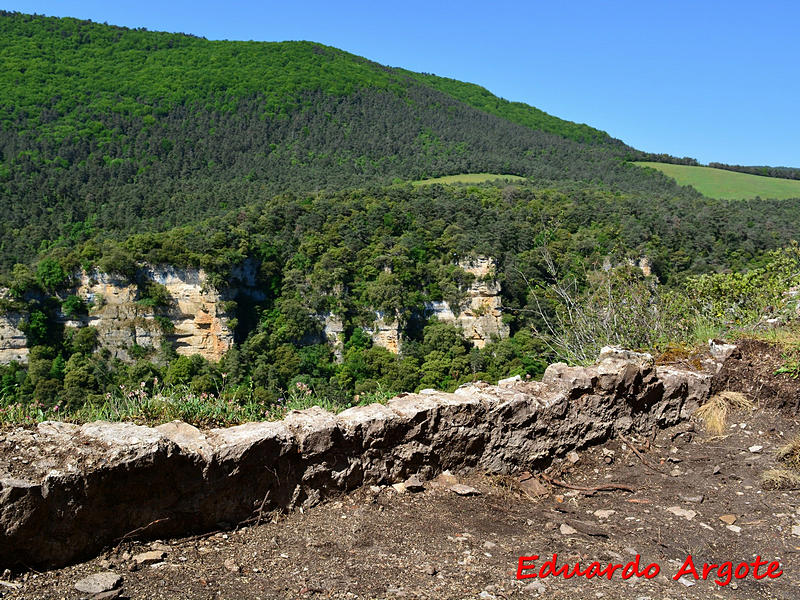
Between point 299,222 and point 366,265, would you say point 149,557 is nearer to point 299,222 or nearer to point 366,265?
point 366,265

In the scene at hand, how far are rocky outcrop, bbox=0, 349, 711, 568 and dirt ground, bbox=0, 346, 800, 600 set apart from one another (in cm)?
13

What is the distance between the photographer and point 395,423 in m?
4.13

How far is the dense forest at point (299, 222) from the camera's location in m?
33.9

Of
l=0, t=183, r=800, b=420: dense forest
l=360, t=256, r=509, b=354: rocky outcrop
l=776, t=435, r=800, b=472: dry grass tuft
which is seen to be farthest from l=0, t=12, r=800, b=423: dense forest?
l=776, t=435, r=800, b=472: dry grass tuft

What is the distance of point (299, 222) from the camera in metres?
56.9

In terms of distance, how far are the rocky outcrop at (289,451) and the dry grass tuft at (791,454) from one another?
1.06m

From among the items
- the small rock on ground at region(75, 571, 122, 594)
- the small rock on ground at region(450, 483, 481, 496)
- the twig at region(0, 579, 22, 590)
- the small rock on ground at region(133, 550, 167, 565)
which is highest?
the twig at region(0, 579, 22, 590)

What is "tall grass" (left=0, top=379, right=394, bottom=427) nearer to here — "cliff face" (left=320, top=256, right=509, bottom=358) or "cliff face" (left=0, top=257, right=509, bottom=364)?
"cliff face" (left=0, top=257, right=509, bottom=364)

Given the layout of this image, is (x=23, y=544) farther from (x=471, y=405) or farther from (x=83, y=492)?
(x=471, y=405)

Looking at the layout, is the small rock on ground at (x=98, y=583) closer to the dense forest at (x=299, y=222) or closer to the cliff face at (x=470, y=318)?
the dense forest at (x=299, y=222)

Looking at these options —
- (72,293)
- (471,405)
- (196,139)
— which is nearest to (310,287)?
(72,293)

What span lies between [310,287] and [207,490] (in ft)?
158

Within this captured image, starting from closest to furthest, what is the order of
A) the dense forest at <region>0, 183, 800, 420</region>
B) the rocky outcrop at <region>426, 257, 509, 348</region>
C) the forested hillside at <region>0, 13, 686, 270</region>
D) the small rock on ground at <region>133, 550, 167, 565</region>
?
the small rock on ground at <region>133, 550, 167, 565</region>
the dense forest at <region>0, 183, 800, 420</region>
the rocky outcrop at <region>426, 257, 509, 348</region>
the forested hillside at <region>0, 13, 686, 270</region>

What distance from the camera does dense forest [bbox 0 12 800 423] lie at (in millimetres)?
33906
